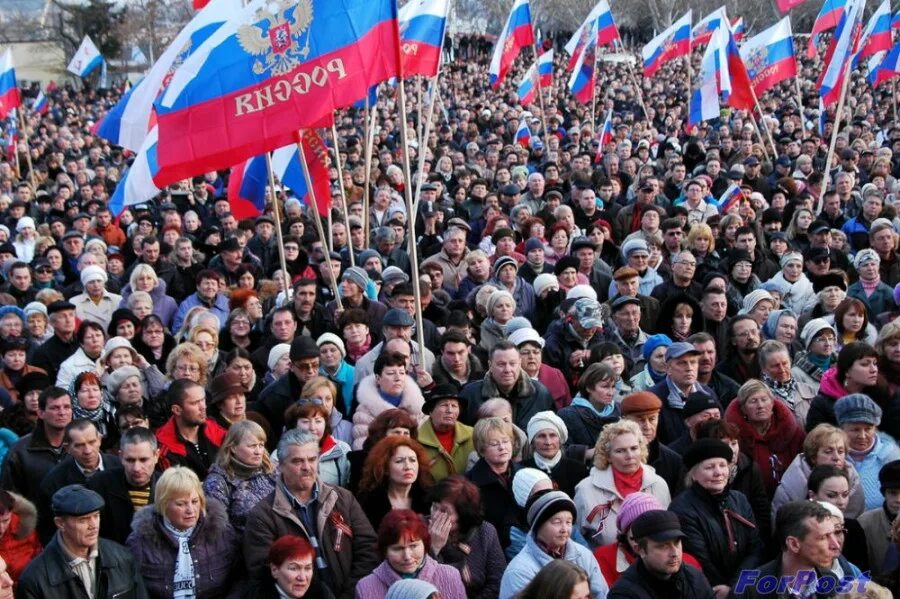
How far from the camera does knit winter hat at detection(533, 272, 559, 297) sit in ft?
31.1

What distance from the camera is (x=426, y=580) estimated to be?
5.06 m

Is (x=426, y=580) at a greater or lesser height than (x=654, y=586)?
greater

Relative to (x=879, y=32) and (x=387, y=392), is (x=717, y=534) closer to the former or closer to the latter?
(x=387, y=392)

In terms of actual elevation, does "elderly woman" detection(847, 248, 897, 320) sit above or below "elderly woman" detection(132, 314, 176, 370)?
below

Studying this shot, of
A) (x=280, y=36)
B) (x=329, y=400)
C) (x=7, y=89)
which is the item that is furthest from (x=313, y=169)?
(x=7, y=89)

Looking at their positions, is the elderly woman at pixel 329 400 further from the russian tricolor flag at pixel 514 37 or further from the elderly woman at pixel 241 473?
the russian tricolor flag at pixel 514 37

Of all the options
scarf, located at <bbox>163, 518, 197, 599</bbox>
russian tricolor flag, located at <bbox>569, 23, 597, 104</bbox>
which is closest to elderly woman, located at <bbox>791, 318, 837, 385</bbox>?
scarf, located at <bbox>163, 518, 197, 599</bbox>

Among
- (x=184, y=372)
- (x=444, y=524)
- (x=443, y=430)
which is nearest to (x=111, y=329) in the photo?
(x=184, y=372)

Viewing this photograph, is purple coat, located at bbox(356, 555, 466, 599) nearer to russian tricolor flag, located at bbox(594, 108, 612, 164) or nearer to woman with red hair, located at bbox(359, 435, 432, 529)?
woman with red hair, located at bbox(359, 435, 432, 529)

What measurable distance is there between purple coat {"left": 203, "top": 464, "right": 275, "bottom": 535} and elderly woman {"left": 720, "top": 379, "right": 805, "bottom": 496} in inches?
101

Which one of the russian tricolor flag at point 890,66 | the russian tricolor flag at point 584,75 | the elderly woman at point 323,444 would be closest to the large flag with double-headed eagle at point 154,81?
the elderly woman at point 323,444

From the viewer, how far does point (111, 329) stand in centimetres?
891

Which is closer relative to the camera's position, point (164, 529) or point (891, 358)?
point (164, 529)

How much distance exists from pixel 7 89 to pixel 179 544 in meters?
14.4
